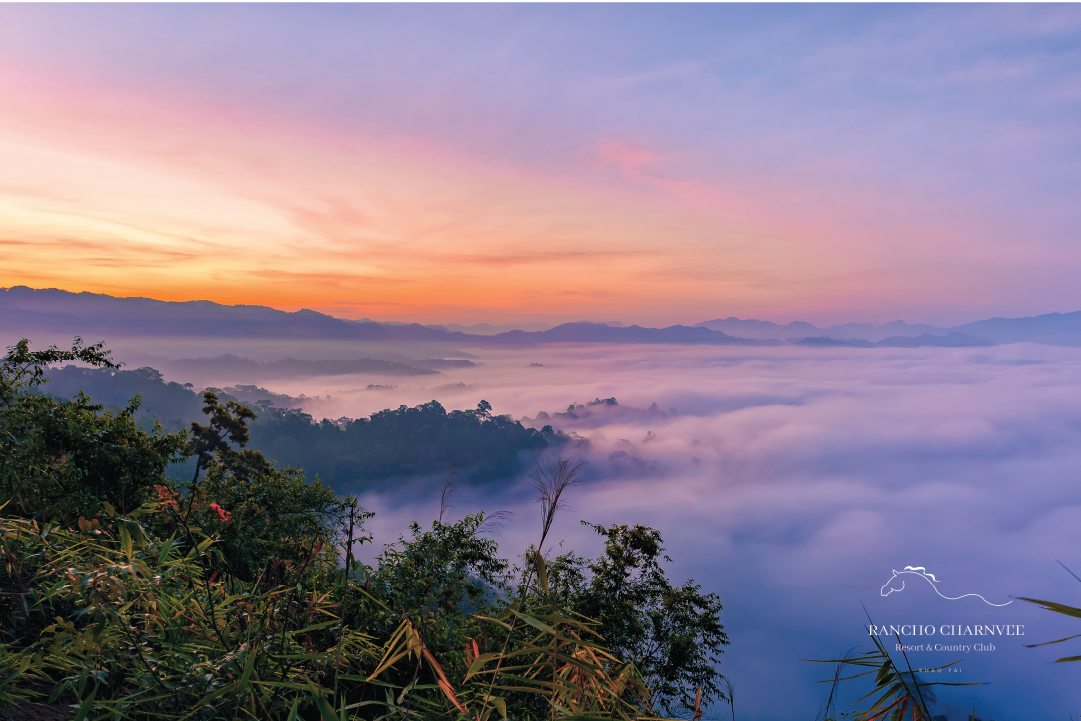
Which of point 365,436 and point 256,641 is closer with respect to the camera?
point 256,641

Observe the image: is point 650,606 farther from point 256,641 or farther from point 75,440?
point 256,641

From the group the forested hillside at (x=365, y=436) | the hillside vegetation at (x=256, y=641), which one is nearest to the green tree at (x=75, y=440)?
the hillside vegetation at (x=256, y=641)

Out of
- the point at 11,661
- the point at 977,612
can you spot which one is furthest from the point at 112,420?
the point at 977,612

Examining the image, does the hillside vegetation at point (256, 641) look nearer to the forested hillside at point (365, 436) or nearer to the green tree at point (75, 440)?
the green tree at point (75, 440)

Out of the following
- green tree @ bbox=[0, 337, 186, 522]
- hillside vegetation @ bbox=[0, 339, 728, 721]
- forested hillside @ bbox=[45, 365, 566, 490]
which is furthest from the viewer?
forested hillside @ bbox=[45, 365, 566, 490]

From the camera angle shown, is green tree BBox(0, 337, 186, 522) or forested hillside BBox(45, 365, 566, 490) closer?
green tree BBox(0, 337, 186, 522)

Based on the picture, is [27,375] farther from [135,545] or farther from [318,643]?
[318,643]

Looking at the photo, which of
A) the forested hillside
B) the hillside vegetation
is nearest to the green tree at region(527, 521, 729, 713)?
the hillside vegetation

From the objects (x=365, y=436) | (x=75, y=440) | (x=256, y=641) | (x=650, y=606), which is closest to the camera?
(x=256, y=641)

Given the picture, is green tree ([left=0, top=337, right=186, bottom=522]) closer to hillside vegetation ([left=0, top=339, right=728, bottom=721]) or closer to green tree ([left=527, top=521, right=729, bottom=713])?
hillside vegetation ([left=0, top=339, right=728, bottom=721])

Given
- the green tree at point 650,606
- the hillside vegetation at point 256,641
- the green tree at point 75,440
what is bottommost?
the green tree at point 650,606

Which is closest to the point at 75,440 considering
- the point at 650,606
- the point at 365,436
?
the point at 650,606

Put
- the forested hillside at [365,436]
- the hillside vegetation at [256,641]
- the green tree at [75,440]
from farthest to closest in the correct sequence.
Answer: the forested hillside at [365,436] → the green tree at [75,440] → the hillside vegetation at [256,641]

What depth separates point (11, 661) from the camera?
1.85 m
